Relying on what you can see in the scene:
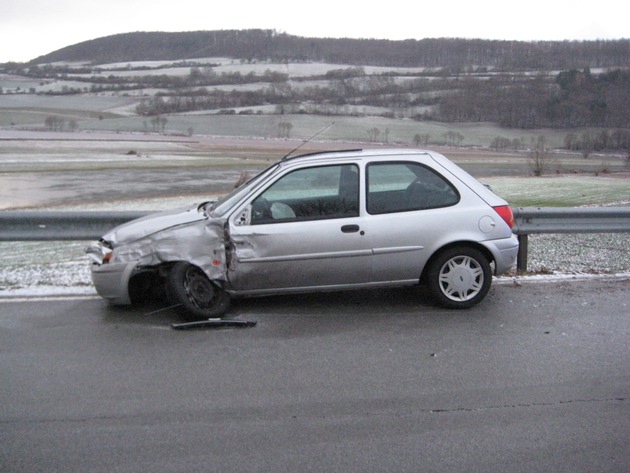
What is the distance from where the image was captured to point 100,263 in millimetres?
6336

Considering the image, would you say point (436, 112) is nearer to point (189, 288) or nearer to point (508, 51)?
point (508, 51)

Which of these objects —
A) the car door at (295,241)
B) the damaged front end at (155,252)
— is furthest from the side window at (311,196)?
the damaged front end at (155,252)

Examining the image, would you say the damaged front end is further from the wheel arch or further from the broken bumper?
the wheel arch

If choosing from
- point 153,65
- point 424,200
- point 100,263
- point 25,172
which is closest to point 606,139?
point 25,172

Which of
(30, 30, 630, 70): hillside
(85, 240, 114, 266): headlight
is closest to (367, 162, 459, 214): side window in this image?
(85, 240, 114, 266): headlight

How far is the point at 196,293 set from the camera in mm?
6215

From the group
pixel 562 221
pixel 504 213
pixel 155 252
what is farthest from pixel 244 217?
pixel 562 221

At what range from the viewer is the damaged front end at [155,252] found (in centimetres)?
618

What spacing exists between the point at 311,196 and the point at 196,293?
144 cm

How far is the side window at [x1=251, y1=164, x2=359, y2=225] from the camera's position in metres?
6.25

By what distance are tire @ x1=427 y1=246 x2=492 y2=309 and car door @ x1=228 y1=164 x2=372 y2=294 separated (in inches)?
27.4

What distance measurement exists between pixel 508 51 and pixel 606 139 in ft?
56.5

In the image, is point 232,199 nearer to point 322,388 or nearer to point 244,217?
point 244,217

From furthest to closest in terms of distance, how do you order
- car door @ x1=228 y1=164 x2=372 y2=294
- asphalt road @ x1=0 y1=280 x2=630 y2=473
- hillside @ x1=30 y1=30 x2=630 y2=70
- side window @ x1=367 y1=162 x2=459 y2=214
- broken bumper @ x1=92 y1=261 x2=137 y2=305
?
hillside @ x1=30 y1=30 x2=630 y2=70 → side window @ x1=367 y1=162 x2=459 y2=214 → broken bumper @ x1=92 y1=261 x2=137 y2=305 → car door @ x1=228 y1=164 x2=372 y2=294 → asphalt road @ x1=0 y1=280 x2=630 y2=473
